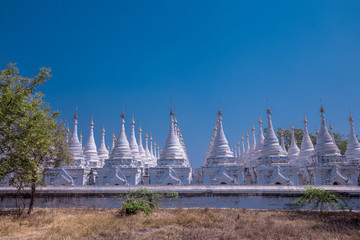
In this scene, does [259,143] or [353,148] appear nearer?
[353,148]

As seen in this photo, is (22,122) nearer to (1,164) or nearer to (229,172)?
(1,164)

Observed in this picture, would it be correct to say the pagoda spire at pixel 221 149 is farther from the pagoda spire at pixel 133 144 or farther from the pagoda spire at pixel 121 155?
the pagoda spire at pixel 133 144

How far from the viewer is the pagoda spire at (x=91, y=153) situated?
3778cm

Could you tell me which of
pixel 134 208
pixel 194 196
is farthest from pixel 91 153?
pixel 134 208

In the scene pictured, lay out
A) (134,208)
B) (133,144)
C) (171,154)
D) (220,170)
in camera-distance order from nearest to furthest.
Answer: (134,208)
(220,170)
(171,154)
(133,144)

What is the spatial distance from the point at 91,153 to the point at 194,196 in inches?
1032

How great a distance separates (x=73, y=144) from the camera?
34.6 m

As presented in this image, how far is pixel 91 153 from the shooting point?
38.4m

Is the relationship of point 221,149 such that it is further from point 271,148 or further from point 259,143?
point 259,143

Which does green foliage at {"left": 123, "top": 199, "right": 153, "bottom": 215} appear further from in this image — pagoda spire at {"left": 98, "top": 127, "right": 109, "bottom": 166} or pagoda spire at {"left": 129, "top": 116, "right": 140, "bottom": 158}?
pagoda spire at {"left": 98, "top": 127, "right": 109, "bottom": 166}

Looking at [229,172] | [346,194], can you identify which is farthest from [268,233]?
[229,172]

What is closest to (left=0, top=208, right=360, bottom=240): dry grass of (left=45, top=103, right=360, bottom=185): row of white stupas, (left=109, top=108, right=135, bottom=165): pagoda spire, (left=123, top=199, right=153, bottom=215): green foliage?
(left=123, top=199, right=153, bottom=215): green foliage

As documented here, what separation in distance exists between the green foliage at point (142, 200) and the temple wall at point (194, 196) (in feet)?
1.43

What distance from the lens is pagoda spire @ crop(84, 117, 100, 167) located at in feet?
124
